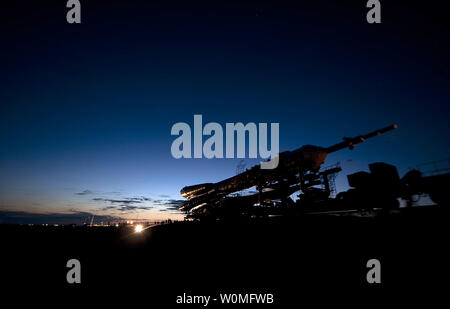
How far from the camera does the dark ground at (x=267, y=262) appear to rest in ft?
13.3

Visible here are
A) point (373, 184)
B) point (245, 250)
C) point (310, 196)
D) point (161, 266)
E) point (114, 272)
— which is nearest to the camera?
point (114, 272)

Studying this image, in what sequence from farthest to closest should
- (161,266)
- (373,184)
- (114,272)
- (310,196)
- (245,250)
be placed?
(310,196) < (373,184) < (245,250) < (161,266) < (114,272)

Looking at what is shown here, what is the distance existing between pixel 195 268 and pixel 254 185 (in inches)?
1109

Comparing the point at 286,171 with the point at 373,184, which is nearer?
the point at 373,184

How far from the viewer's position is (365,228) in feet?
17.3

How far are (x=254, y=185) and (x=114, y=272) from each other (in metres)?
28.9

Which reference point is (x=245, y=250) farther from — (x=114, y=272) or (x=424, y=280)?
(x=424, y=280)

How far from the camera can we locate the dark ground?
405cm

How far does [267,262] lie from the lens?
180 inches
